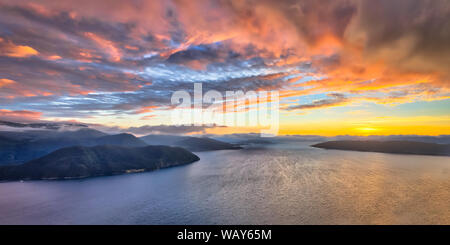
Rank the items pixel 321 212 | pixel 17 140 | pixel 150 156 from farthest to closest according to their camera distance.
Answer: pixel 17 140 → pixel 150 156 → pixel 321 212

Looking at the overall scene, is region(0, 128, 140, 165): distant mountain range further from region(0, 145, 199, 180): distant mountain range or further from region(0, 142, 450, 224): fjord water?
region(0, 142, 450, 224): fjord water

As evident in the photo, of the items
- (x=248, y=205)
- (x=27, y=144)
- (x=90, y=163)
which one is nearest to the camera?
(x=248, y=205)

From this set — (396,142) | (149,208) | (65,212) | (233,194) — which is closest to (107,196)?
(65,212)

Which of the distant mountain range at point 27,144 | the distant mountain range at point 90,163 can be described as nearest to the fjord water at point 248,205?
the distant mountain range at point 90,163

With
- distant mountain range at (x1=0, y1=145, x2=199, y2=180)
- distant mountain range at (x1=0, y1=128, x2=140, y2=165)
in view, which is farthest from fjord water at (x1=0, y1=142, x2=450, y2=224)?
distant mountain range at (x1=0, y1=128, x2=140, y2=165)

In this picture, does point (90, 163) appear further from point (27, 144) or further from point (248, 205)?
point (27, 144)

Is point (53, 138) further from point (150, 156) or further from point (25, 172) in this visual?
point (150, 156)

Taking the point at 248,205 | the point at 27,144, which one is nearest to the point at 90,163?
the point at 248,205

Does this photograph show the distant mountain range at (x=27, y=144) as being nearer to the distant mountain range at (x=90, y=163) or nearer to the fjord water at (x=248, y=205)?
the distant mountain range at (x=90, y=163)
